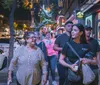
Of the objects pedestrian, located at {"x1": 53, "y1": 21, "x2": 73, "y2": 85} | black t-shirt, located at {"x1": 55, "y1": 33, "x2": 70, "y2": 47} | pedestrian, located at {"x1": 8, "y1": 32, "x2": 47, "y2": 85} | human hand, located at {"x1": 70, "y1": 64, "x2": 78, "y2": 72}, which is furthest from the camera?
black t-shirt, located at {"x1": 55, "y1": 33, "x2": 70, "y2": 47}

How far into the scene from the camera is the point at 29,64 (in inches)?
205

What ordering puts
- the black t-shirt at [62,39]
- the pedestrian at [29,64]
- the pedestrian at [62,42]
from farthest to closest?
the black t-shirt at [62,39]
the pedestrian at [62,42]
the pedestrian at [29,64]

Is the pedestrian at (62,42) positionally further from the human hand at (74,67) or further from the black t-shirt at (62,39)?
the human hand at (74,67)

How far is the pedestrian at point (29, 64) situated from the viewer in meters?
5.22

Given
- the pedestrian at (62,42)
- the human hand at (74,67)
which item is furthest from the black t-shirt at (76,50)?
the pedestrian at (62,42)

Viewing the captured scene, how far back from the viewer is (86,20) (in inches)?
1027

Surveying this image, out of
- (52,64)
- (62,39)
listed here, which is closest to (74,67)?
(62,39)

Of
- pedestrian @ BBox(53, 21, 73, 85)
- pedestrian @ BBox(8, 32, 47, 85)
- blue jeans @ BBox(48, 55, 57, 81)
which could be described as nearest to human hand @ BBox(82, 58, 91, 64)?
pedestrian @ BBox(8, 32, 47, 85)

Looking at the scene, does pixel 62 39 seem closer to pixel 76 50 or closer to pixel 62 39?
pixel 62 39

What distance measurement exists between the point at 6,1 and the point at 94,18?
7075 mm

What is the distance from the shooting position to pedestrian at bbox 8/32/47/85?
522 cm

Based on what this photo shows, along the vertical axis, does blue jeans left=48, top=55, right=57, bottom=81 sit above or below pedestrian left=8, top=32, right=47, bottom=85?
below

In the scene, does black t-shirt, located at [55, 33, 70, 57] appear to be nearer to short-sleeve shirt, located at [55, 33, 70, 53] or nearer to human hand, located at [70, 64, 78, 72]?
short-sleeve shirt, located at [55, 33, 70, 53]

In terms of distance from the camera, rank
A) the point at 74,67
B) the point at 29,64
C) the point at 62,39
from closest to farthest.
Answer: the point at 74,67, the point at 29,64, the point at 62,39
